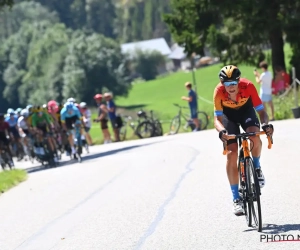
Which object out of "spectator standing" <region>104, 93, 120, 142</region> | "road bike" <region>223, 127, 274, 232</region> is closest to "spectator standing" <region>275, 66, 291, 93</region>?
"spectator standing" <region>104, 93, 120, 142</region>

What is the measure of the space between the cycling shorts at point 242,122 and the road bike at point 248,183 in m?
0.19

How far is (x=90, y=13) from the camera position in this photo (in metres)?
196

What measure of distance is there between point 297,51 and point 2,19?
133 meters

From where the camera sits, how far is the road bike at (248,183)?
Result: 31.1 ft

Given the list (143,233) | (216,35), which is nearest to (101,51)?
(216,35)

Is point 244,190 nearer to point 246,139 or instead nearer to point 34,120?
point 246,139

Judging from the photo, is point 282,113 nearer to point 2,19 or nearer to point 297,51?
point 297,51

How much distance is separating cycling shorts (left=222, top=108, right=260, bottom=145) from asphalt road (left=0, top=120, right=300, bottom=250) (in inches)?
38.6

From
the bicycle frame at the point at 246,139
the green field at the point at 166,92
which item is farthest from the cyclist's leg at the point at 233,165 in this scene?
the green field at the point at 166,92

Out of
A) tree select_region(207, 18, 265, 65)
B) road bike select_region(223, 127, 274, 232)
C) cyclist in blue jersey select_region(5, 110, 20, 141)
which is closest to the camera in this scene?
road bike select_region(223, 127, 274, 232)

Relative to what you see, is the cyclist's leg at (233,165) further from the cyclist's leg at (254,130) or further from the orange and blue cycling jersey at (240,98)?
the orange and blue cycling jersey at (240,98)

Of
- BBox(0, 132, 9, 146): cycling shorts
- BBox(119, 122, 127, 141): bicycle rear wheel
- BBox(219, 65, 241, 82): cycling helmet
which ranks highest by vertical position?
BBox(219, 65, 241, 82): cycling helmet

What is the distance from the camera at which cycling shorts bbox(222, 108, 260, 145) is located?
10051 millimetres

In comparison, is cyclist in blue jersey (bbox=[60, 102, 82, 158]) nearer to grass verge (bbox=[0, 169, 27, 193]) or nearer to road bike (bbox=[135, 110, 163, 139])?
grass verge (bbox=[0, 169, 27, 193])
